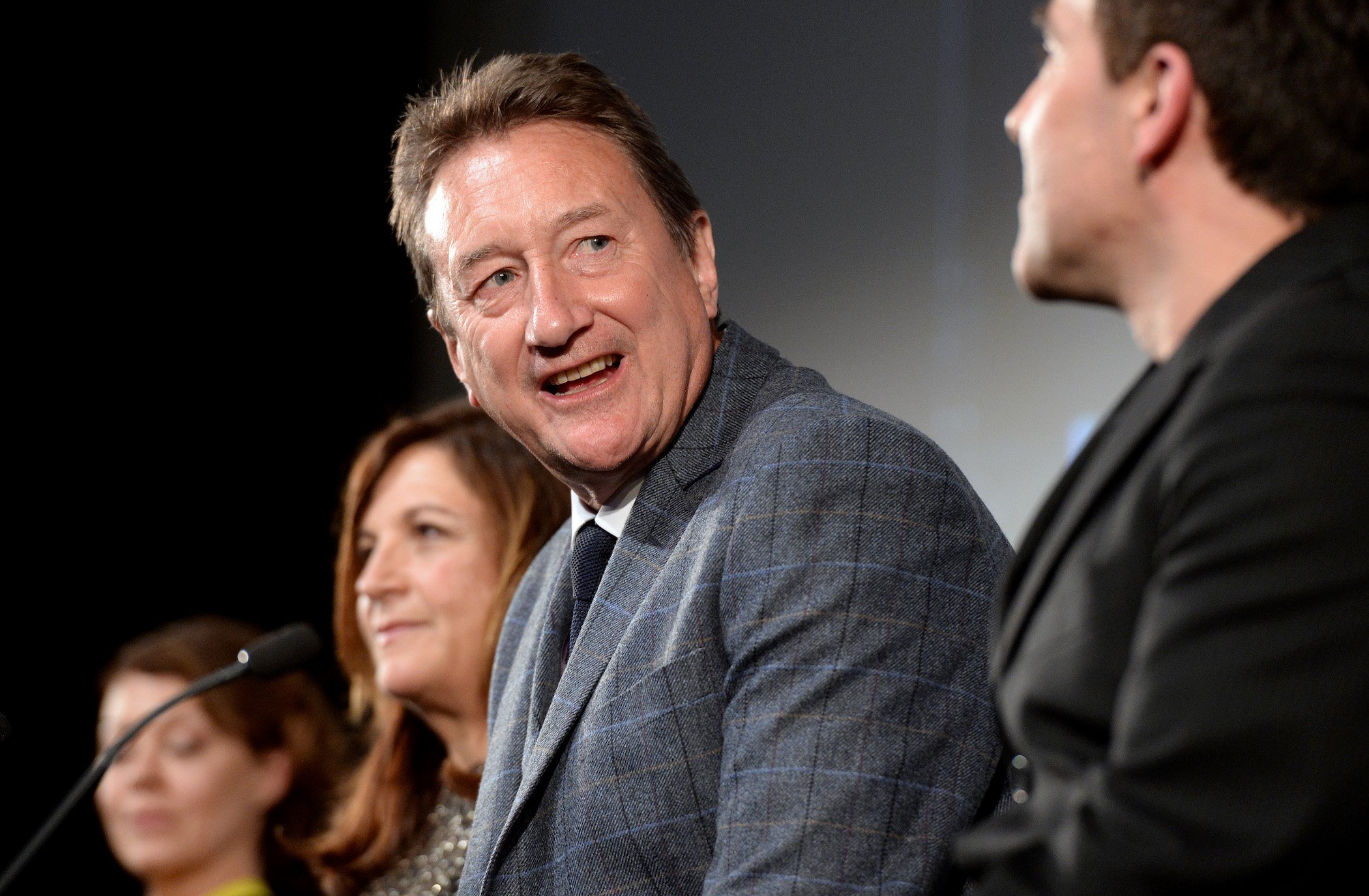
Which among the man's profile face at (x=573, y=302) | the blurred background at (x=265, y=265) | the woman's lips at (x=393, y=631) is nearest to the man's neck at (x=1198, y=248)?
the man's profile face at (x=573, y=302)

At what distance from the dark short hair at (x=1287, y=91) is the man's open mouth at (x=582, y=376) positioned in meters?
0.97

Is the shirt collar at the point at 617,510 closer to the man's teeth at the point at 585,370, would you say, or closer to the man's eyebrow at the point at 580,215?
the man's teeth at the point at 585,370

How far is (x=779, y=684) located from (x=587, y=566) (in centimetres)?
57

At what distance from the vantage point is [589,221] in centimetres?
181

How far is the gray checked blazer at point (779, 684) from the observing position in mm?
1300

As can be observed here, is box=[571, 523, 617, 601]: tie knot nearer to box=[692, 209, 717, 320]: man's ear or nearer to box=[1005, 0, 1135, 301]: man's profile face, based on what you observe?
box=[692, 209, 717, 320]: man's ear

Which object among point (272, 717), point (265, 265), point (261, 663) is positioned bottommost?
point (272, 717)

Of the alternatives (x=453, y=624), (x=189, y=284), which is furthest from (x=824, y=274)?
(x=189, y=284)

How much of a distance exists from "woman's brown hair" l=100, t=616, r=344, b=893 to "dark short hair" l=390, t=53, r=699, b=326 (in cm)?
154

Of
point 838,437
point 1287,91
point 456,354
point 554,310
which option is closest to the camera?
point 1287,91

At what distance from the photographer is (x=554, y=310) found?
69.7 inches

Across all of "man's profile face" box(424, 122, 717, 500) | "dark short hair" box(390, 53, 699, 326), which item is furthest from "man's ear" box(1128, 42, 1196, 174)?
"dark short hair" box(390, 53, 699, 326)

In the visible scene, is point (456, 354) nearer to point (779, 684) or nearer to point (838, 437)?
point (838, 437)

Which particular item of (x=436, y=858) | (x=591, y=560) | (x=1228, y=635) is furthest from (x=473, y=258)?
(x=436, y=858)
